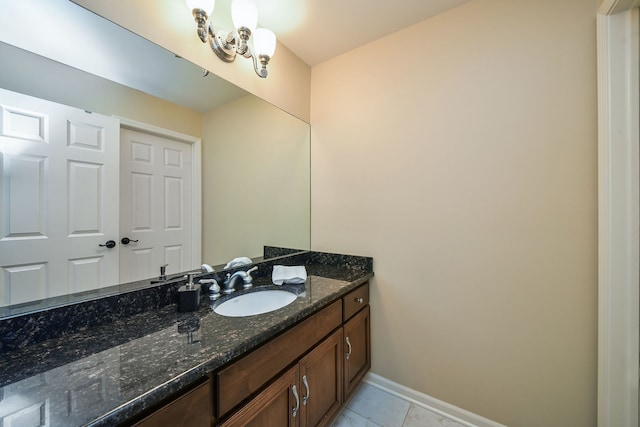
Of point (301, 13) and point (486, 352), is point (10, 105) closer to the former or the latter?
point (301, 13)

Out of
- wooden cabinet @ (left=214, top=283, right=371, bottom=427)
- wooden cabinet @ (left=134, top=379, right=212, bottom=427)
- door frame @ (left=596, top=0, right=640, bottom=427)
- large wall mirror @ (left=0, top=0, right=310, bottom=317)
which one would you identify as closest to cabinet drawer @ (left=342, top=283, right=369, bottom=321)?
wooden cabinet @ (left=214, top=283, right=371, bottom=427)

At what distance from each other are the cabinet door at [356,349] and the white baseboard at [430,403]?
0.38 feet

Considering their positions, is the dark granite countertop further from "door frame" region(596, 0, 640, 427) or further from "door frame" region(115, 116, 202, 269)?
"door frame" region(596, 0, 640, 427)

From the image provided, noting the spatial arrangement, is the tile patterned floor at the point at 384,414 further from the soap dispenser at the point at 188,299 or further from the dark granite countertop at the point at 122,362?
the soap dispenser at the point at 188,299

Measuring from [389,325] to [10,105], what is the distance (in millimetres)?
1962

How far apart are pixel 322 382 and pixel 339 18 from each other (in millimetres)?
2020

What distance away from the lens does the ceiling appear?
4.44 ft

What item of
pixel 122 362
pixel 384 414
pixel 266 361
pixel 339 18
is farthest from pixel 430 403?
pixel 339 18

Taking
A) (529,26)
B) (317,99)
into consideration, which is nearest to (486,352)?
(529,26)

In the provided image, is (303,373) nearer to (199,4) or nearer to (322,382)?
(322,382)

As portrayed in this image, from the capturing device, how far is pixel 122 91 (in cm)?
98

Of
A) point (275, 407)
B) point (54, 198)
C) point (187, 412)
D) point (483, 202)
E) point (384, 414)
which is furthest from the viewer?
point (384, 414)

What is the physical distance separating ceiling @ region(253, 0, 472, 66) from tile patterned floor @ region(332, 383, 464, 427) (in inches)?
92.7

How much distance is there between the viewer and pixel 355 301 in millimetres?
1487
